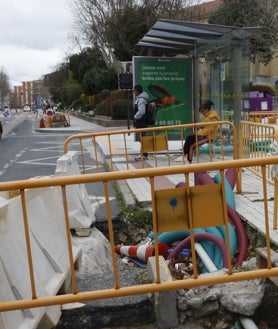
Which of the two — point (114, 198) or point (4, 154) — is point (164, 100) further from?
point (4, 154)

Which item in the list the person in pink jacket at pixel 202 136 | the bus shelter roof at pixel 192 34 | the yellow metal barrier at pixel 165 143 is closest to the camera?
the yellow metal barrier at pixel 165 143

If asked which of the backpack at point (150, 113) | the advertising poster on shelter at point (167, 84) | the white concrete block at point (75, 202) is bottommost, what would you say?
the white concrete block at point (75, 202)

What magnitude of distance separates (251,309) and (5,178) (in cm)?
818

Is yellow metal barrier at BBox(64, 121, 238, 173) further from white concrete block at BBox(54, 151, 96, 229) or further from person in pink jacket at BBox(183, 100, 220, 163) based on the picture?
white concrete block at BBox(54, 151, 96, 229)

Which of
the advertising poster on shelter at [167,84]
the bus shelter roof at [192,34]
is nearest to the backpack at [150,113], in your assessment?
the advertising poster on shelter at [167,84]

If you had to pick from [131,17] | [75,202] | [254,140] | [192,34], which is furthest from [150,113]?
[131,17]

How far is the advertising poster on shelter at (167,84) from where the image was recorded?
12.2 m

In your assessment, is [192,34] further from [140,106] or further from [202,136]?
[202,136]

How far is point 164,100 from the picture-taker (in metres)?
12.5

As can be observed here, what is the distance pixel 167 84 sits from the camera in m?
12.4

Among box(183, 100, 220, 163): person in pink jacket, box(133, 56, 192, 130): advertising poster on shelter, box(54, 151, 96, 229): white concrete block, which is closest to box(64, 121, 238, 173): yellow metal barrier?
box(183, 100, 220, 163): person in pink jacket

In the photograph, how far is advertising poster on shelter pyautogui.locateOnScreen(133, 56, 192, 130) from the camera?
40.0 feet

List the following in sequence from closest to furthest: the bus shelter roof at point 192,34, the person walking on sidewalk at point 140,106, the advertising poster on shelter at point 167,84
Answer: the bus shelter roof at point 192,34
the person walking on sidewalk at point 140,106
the advertising poster on shelter at point 167,84

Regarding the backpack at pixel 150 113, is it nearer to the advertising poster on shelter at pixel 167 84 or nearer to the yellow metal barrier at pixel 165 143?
the yellow metal barrier at pixel 165 143
